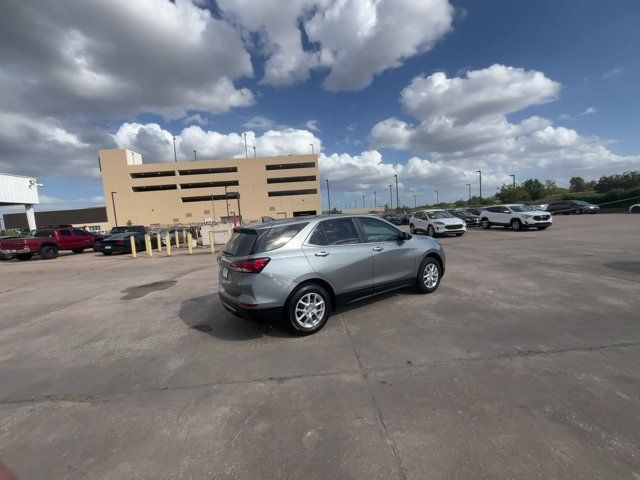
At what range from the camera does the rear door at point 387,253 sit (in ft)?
17.0

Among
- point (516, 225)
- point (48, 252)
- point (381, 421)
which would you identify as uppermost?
point (48, 252)

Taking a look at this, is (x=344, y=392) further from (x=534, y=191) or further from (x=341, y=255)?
(x=534, y=191)

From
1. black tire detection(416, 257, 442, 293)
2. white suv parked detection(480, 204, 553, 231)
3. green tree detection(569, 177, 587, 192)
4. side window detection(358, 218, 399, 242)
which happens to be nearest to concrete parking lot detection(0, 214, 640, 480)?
black tire detection(416, 257, 442, 293)

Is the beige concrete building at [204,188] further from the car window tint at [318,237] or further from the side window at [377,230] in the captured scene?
the car window tint at [318,237]

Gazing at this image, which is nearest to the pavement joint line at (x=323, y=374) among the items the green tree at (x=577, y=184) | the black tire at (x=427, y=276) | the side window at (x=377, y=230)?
the side window at (x=377, y=230)

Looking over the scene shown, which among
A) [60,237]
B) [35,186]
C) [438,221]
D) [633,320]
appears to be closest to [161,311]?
[633,320]

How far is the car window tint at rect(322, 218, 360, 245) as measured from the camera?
15.9ft

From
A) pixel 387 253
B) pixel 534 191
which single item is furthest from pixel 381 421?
pixel 534 191

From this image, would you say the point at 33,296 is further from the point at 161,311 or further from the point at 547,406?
the point at 547,406

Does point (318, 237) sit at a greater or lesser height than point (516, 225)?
greater

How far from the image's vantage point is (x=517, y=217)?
19734mm

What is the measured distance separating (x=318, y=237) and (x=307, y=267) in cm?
54

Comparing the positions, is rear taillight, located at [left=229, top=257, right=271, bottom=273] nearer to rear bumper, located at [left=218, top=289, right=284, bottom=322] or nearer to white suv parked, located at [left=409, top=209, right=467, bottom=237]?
rear bumper, located at [left=218, top=289, right=284, bottom=322]

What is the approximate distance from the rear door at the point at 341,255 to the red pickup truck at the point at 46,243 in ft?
64.8
